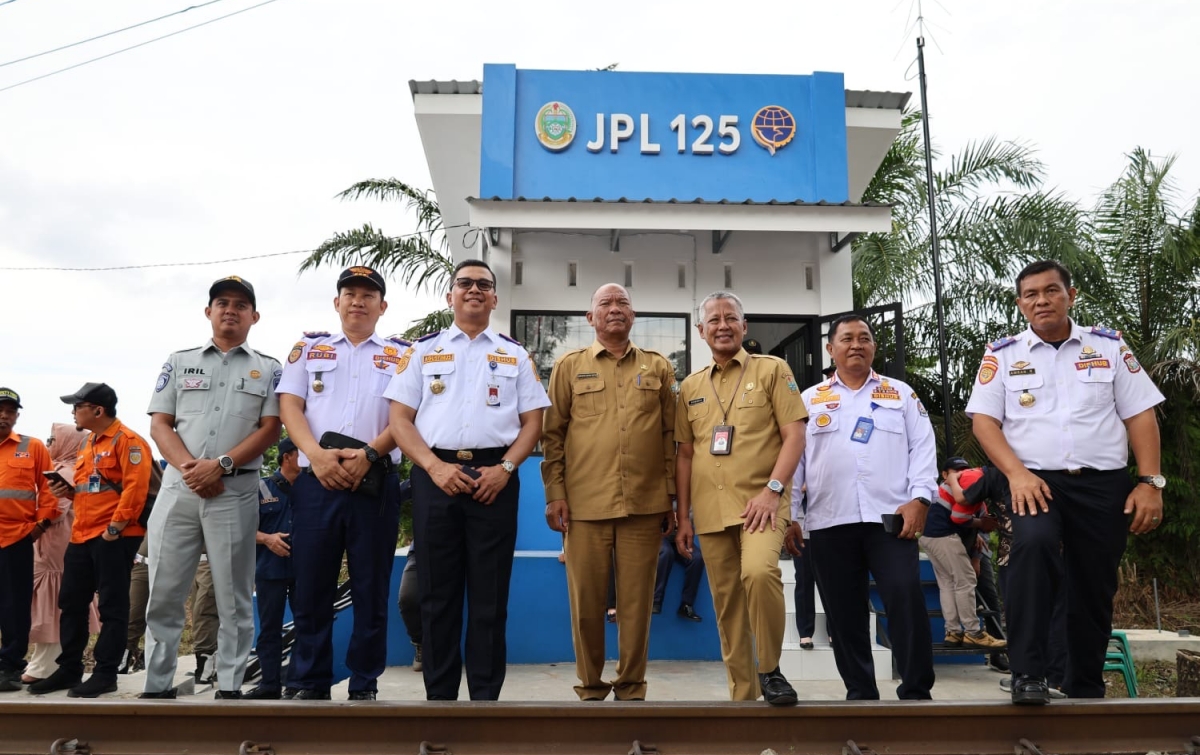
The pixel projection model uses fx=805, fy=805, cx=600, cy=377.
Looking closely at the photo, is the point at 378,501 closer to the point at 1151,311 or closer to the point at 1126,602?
the point at 1126,602

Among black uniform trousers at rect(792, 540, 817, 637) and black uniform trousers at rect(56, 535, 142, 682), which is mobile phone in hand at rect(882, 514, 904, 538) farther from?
black uniform trousers at rect(56, 535, 142, 682)

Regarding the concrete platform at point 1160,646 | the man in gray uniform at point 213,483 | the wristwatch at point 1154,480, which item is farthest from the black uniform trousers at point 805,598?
the man in gray uniform at point 213,483

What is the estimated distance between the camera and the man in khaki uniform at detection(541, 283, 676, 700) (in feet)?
12.5

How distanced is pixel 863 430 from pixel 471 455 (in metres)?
1.90

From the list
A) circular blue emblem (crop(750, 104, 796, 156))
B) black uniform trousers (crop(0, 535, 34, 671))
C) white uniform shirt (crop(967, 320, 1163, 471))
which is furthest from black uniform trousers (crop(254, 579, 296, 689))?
circular blue emblem (crop(750, 104, 796, 156))

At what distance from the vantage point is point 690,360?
28.9ft

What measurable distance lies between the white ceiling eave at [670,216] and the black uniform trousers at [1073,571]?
4.93m

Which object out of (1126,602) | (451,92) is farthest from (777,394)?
(1126,602)

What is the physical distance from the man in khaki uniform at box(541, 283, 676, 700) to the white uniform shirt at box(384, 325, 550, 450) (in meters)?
0.25

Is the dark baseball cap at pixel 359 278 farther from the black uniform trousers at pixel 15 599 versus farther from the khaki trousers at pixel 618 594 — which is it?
the black uniform trousers at pixel 15 599

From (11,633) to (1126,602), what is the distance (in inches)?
457

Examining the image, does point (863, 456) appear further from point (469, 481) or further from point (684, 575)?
point (684, 575)

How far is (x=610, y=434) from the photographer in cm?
389

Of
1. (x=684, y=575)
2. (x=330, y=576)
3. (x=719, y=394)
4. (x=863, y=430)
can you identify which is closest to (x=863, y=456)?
(x=863, y=430)
